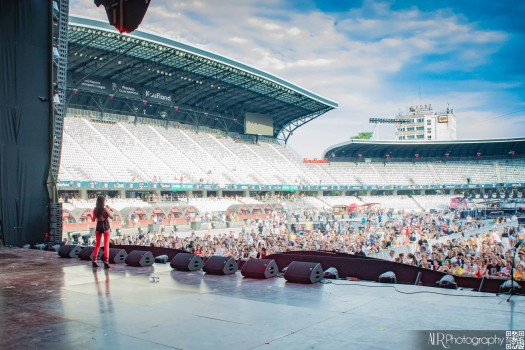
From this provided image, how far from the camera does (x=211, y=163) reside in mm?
53625

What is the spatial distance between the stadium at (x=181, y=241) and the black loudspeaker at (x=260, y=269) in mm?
29

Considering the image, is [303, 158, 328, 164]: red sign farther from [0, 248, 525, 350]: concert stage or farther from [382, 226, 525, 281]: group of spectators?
[0, 248, 525, 350]: concert stage

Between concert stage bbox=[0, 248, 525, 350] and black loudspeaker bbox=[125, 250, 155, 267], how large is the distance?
5.88 feet

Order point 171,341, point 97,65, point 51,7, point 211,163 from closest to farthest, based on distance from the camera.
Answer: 1. point 171,341
2. point 51,7
3. point 97,65
4. point 211,163

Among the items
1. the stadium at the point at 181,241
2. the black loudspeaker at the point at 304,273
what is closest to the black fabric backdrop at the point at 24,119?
the stadium at the point at 181,241

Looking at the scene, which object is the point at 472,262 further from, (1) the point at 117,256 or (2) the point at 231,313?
(1) the point at 117,256

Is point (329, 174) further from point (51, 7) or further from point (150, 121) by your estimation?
point (51, 7)

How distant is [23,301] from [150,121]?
1956 inches

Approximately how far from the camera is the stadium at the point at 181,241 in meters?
5.47

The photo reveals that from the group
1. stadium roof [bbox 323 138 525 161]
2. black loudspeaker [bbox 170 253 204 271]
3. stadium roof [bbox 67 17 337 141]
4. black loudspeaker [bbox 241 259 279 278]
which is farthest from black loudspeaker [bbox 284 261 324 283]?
stadium roof [bbox 323 138 525 161]

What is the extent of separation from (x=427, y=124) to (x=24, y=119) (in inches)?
4793

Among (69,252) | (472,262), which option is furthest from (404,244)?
(69,252)

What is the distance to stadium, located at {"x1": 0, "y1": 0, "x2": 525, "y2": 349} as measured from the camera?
18.0ft

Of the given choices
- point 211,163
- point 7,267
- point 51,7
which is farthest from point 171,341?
point 211,163
